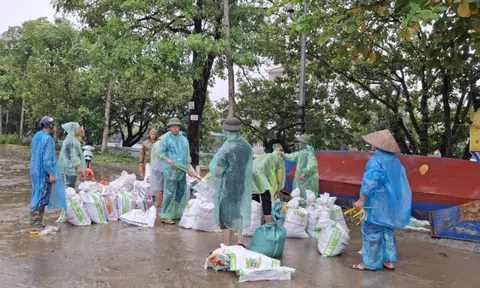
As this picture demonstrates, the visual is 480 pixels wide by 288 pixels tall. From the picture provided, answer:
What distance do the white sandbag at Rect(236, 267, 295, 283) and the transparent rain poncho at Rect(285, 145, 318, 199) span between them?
3.20m

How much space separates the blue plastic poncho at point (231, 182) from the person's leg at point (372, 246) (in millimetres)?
1328

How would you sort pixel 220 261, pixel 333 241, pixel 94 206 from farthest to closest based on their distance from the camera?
pixel 94 206 → pixel 333 241 → pixel 220 261

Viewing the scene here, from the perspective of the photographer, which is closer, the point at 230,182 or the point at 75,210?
the point at 230,182

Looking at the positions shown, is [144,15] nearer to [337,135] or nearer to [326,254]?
[337,135]

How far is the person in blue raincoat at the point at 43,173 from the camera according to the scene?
5.29 metres

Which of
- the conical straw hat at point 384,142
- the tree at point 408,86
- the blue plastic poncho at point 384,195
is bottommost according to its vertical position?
the blue plastic poncho at point 384,195

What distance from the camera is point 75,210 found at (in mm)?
5945

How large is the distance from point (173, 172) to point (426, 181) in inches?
153

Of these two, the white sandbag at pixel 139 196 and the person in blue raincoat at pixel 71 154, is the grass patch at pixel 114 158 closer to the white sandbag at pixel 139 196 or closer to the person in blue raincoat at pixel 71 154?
the white sandbag at pixel 139 196

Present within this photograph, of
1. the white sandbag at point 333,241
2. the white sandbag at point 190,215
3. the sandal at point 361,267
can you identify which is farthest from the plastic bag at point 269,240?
the white sandbag at point 190,215

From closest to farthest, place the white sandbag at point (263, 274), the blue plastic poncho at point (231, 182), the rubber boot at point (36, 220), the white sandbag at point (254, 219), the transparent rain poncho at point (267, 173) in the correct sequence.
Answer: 1. the white sandbag at point (263, 274)
2. the blue plastic poncho at point (231, 182)
3. the rubber boot at point (36, 220)
4. the transparent rain poncho at point (267, 173)
5. the white sandbag at point (254, 219)

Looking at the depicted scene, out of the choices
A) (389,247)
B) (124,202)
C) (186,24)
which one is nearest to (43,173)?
(124,202)

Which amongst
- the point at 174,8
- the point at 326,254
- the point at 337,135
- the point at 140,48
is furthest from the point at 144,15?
the point at 326,254

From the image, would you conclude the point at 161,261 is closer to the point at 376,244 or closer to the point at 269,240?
the point at 269,240
